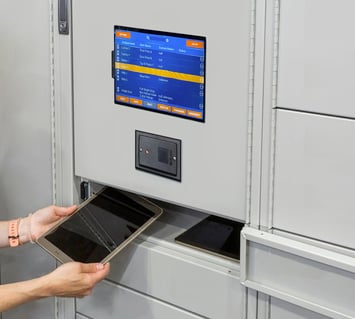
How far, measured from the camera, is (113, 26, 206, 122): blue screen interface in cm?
191

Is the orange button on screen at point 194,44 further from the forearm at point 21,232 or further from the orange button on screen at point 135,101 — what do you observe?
the forearm at point 21,232

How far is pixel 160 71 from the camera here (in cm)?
198

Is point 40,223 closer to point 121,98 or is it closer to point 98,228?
point 98,228

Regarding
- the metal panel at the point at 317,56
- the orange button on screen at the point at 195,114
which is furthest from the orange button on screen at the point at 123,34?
the metal panel at the point at 317,56

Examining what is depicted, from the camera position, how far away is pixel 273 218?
72.2 inches

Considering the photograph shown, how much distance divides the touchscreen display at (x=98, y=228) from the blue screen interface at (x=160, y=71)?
0.31 metres

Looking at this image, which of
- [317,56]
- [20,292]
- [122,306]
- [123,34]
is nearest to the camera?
[317,56]

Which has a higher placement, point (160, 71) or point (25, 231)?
point (160, 71)

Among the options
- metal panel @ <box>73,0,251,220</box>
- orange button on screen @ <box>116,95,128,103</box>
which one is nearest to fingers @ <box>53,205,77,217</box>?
metal panel @ <box>73,0,251,220</box>

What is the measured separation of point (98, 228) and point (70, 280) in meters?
0.22

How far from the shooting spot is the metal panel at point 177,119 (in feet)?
6.01

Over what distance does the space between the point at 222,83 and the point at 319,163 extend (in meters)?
0.32

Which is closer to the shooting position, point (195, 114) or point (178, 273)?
point (195, 114)

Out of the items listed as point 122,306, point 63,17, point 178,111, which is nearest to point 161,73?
point 178,111
